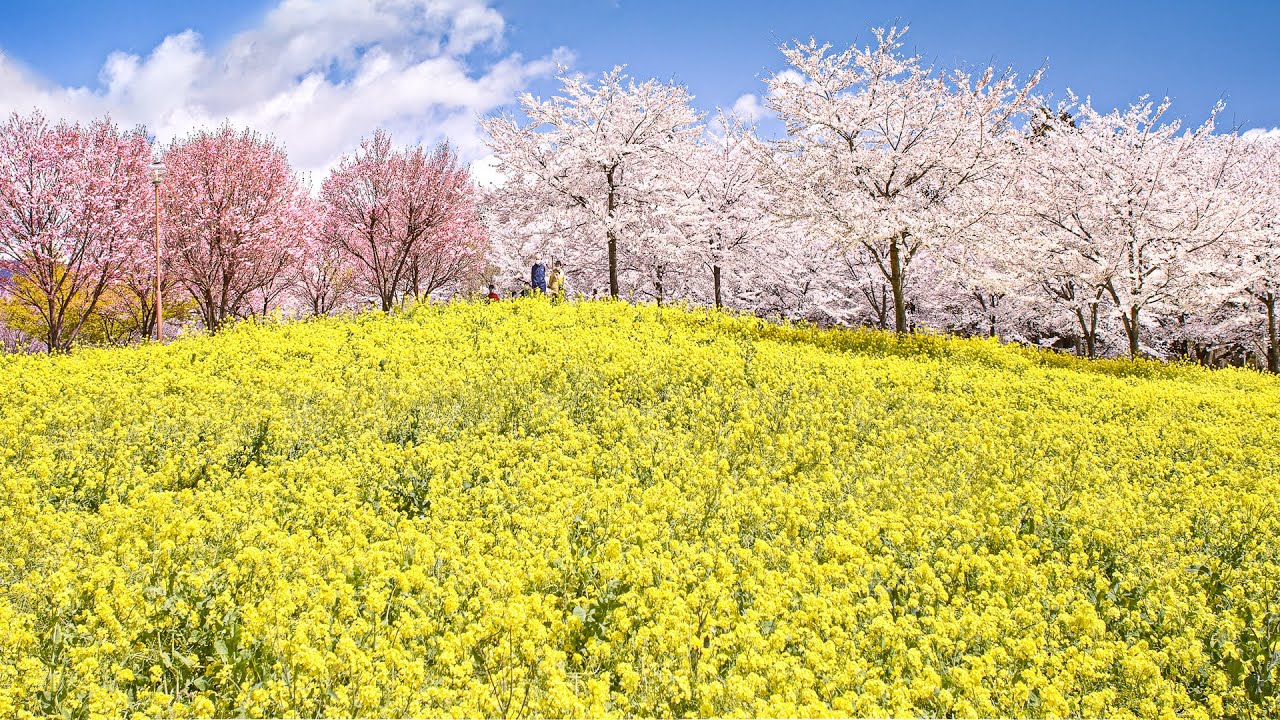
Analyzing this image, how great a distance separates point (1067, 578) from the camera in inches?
245

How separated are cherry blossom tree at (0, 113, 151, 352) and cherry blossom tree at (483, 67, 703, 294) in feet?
44.6

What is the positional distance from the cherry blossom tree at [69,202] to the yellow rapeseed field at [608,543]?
52.3 feet

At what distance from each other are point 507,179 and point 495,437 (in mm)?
21319

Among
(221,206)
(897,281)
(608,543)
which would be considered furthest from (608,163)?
(608,543)

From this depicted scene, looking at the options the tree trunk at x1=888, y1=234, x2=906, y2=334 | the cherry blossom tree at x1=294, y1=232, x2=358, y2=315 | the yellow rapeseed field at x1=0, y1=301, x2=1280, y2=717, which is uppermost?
the cherry blossom tree at x1=294, y1=232, x2=358, y2=315

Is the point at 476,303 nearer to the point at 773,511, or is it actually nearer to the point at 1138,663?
the point at 773,511

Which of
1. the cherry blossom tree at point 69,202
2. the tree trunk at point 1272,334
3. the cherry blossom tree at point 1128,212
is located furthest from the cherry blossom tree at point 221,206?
the tree trunk at point 1272,334

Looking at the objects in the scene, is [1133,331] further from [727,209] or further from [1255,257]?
[727,209]

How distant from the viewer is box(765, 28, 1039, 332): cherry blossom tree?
1933cm

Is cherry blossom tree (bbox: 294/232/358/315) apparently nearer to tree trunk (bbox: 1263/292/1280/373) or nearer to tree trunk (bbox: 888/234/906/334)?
tree trunk (bbox: 888/234/906/334)

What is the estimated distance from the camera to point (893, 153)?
64.5ft

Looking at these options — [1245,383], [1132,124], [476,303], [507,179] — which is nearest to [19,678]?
[476,303]

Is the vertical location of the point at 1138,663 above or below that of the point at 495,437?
below

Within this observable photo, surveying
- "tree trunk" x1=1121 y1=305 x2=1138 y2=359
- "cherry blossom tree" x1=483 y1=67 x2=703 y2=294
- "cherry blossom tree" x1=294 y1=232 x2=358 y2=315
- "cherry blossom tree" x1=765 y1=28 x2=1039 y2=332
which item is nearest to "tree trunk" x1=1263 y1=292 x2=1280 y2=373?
"tree trunk" x1=1121 y1=305 x2=1138 y2=359
